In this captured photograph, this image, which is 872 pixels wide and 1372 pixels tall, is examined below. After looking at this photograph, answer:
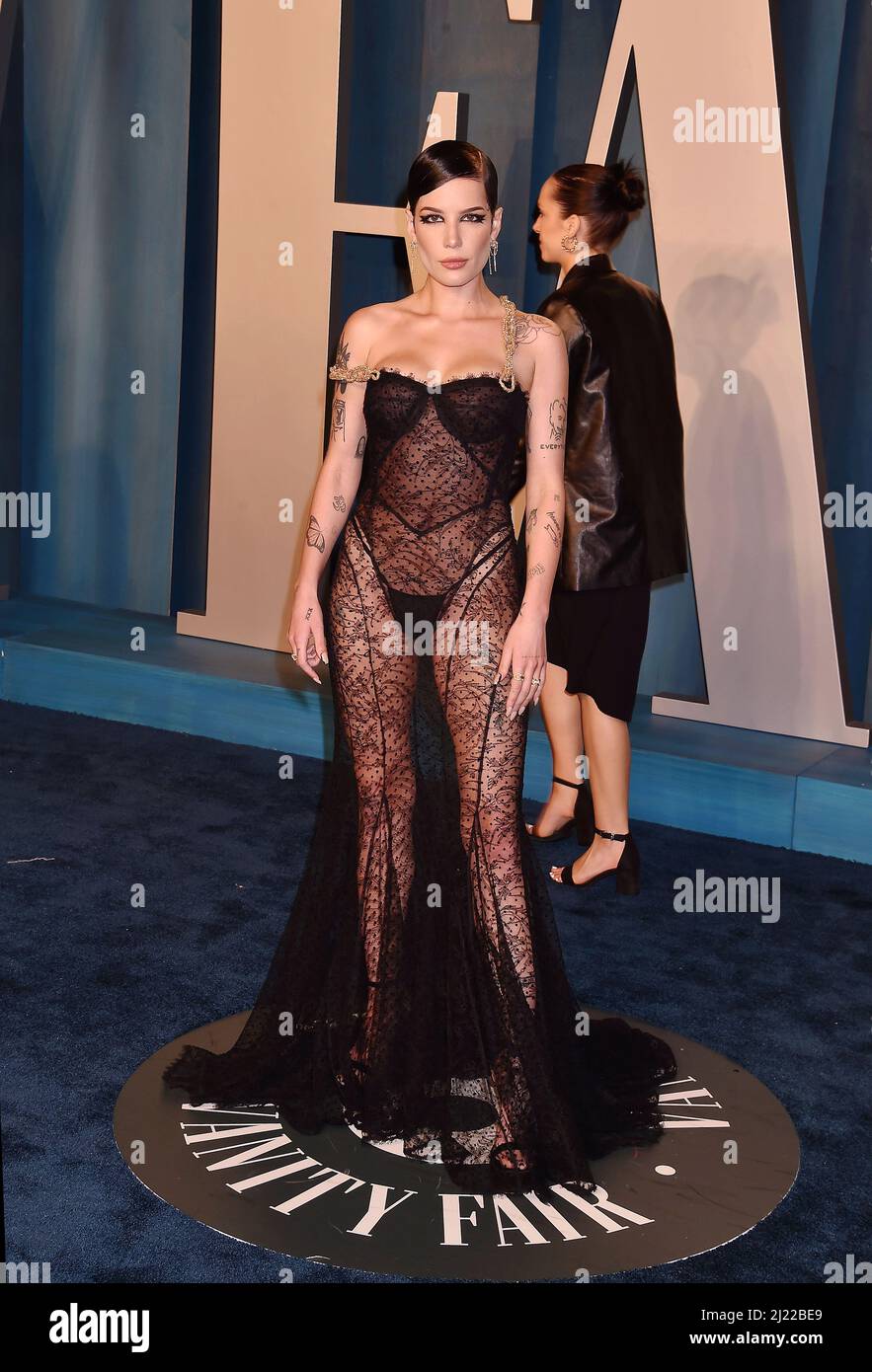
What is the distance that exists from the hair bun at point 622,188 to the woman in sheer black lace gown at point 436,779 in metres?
1.36

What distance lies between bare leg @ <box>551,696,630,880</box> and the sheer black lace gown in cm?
120

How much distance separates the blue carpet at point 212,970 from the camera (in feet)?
8.46

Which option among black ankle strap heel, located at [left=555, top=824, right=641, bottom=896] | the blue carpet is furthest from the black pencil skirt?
the blue carpet

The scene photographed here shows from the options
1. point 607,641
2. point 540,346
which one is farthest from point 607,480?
point 540,346

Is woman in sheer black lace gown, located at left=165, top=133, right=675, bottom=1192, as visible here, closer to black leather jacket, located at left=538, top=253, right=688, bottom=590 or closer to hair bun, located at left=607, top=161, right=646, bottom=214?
black leather jacket, located at left=538, top=253, right=688, bottom=590

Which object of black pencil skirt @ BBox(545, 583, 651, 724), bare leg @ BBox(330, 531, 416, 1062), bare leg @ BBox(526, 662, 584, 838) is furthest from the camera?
bare leg @ BBox(526, 662, 584, 838)

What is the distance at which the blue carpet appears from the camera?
8.46 ft

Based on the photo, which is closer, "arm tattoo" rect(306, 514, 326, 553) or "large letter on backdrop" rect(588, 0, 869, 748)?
"arm tattoo" rect(306, 514, 326, 553)

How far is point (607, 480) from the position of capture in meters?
4.10

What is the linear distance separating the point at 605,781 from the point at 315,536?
1585mm

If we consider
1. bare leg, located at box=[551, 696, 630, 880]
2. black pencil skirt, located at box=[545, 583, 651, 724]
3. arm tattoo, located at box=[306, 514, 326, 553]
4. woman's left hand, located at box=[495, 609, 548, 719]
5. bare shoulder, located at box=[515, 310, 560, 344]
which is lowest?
bare leg, located at box=[551, 696, 630, 880]
